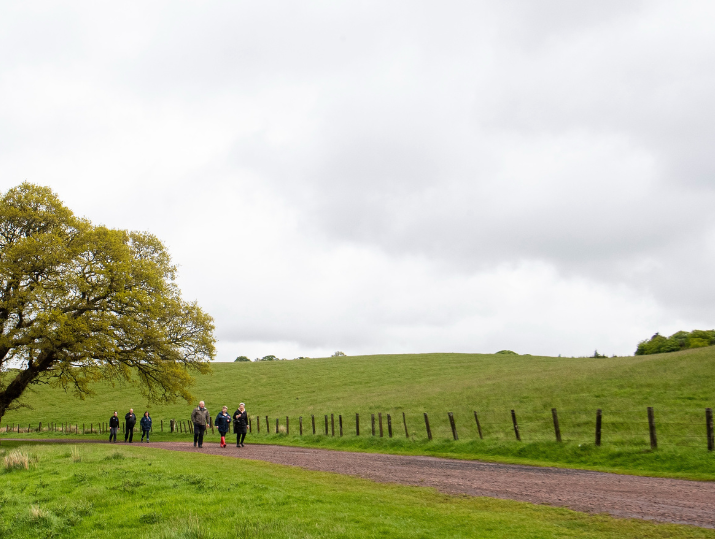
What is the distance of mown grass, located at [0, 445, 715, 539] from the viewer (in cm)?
809

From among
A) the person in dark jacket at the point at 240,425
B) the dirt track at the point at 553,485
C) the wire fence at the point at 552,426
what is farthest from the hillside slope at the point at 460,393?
the person in dark jacket at the point at 240,425

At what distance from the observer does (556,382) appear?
145 ft

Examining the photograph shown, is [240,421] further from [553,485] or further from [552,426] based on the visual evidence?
[553,485]

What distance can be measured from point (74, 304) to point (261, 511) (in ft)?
81.9

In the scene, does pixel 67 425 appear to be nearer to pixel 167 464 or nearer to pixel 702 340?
pixel 167 464

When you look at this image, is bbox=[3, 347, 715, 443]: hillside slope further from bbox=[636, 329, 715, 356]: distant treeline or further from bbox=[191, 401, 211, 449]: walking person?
bbox=[636, 329, 715, 356]: distant treeline

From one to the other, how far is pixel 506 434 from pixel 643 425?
6.66 metres

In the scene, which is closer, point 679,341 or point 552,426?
point 552,426

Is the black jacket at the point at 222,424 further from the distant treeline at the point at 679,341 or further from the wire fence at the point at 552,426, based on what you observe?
the distant treeline at the point at 679,341

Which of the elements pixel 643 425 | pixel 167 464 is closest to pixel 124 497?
pixel 167 464

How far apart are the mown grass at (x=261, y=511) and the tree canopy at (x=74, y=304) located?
605 inches

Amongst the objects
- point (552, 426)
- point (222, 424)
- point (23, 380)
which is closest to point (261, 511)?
point (222, 424)

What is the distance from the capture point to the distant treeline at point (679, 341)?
78.9 metres

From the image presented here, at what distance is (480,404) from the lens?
3828 cm
